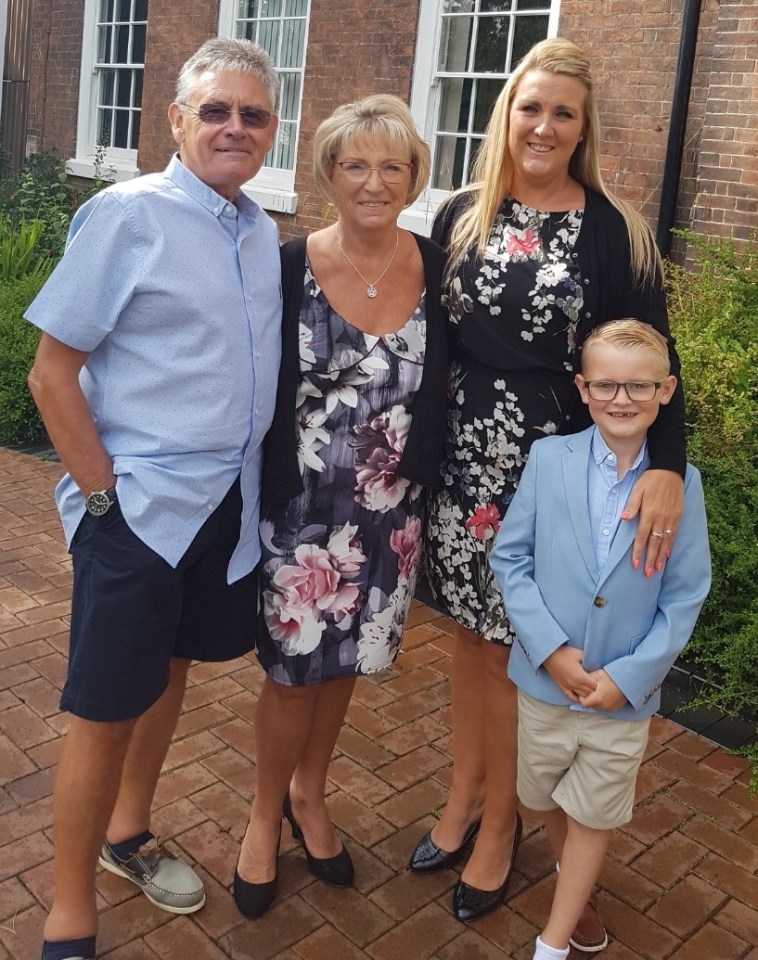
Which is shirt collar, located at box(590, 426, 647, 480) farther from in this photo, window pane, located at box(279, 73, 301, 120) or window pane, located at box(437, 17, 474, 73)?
window pane, located at box(279, 73, 301, 120)

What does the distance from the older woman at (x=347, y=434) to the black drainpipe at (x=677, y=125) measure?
408 centimetres

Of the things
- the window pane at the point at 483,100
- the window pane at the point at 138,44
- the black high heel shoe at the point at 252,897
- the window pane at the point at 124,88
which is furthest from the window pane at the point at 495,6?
the black high heel shoe at the point at 252,897

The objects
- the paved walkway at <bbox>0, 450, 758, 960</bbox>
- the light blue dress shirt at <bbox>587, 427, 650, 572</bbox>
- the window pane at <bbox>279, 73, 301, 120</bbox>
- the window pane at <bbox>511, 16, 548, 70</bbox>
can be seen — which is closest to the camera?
the light blue dress shirt at <bbox>587, 427, 650, 572</bbox>

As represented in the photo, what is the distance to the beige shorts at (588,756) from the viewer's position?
2.46m

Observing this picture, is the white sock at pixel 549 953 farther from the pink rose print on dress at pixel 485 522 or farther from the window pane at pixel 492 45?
the window pane at pixel 492 45

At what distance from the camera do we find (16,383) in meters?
6.81

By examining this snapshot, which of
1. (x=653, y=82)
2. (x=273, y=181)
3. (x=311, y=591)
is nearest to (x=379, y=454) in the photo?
(x=311, y=591)

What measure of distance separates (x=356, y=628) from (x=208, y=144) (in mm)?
1239

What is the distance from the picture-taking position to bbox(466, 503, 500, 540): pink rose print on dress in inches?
107

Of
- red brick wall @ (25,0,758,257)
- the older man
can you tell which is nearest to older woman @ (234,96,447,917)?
the older man

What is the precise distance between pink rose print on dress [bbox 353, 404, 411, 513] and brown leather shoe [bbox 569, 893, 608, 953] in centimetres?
120

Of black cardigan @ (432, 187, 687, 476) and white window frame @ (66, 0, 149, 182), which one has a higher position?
white window frame @ (66, 0, 149, 182)

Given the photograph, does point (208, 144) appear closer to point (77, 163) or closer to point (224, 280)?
point (224, 280)

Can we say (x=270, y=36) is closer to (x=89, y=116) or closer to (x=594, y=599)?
(x=89, y=116)
